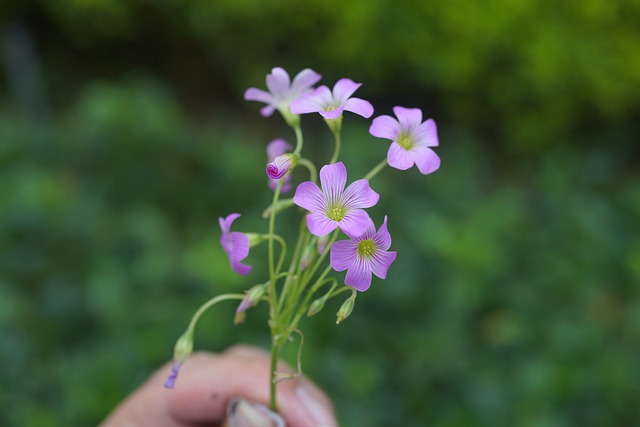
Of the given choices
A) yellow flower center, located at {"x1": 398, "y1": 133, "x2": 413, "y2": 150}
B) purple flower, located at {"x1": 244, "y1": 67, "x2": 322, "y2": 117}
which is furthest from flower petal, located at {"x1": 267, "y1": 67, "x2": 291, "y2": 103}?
yellow flower center, located at {"x1": 398, "y1": 133, "x2": 413, "y2": 150}

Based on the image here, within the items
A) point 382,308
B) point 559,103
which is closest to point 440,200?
point 382,308

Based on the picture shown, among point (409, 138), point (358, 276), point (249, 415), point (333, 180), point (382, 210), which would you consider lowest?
point (249, 415)

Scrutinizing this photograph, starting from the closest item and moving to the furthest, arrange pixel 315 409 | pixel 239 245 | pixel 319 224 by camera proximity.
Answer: pixel 319 224, pixel 239 245, pixel 315 409

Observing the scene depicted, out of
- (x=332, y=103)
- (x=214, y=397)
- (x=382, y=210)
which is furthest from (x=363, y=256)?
(x=382, y=210)

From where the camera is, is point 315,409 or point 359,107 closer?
point 359,107

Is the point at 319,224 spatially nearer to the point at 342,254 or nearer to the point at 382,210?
the point at 342,254

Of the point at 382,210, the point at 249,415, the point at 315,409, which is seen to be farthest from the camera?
the point at 382,210

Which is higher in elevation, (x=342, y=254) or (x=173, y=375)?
(x=342, y=254)

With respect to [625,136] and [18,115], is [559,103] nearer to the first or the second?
[625,136]
